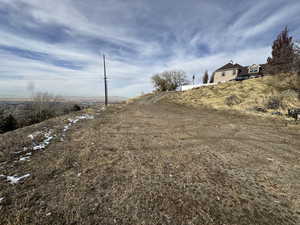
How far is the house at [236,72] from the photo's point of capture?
29487mm

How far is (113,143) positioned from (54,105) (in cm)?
2508

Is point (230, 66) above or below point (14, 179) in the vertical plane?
above

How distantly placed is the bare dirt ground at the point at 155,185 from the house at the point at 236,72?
33.7m

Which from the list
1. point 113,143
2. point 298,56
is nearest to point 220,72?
point 298,56

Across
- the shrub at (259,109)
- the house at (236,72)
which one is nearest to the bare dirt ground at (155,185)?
the shrub at (259,109)

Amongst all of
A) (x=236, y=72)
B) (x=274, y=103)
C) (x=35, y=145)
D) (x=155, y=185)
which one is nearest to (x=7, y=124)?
(x=35, y=145)

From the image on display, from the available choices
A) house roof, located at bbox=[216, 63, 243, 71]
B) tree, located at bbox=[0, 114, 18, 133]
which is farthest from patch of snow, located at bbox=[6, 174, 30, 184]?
house roof, located at bbox=[216, 63, 243, 71]

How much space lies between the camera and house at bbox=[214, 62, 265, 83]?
29.5m

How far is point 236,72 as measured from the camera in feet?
104

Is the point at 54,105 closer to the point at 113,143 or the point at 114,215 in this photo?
the point at 113,143

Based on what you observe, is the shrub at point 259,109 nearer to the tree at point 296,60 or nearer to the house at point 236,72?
the tree at point 296,60

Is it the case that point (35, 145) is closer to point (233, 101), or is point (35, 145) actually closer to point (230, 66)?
point (233, 101)

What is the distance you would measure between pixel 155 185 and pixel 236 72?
126 ft

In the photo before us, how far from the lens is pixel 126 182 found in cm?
245
